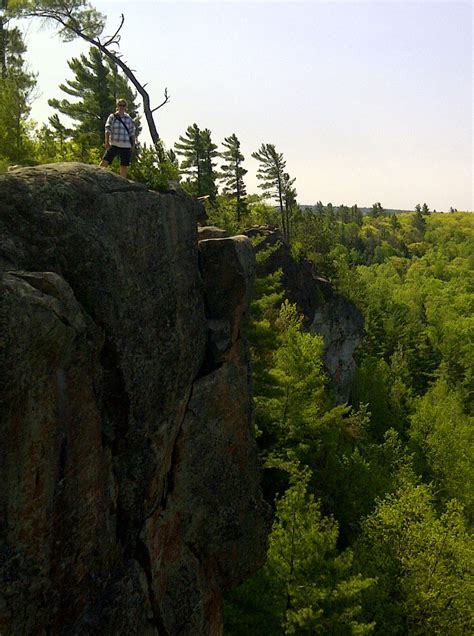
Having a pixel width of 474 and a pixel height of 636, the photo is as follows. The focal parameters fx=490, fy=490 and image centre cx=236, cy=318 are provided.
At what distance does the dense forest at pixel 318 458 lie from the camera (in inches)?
668

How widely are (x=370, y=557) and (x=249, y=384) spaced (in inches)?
535

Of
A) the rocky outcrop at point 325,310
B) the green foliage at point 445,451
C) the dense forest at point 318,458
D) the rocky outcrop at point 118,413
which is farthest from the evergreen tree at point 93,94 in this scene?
the green foliage at point 445,451

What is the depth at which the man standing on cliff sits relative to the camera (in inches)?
453

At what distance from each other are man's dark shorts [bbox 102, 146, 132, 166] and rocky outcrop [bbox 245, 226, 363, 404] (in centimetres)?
2422

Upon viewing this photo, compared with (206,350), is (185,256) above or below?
above

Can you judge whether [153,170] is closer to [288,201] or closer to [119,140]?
[119,140]

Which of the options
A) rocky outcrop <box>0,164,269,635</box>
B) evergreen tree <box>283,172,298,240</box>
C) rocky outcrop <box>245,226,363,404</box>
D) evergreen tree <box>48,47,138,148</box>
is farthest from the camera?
evergreen tree <box>283,172,298,240</box>

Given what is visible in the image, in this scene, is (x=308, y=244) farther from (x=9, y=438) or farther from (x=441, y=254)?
(x=441, y=254)

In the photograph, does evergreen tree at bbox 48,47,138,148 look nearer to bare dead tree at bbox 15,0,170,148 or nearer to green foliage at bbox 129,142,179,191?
bare dead tree at bbox 15,0,170,148

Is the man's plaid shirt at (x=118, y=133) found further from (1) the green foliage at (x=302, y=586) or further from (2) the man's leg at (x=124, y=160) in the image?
(1) the green foliage at (x=302, y=586)

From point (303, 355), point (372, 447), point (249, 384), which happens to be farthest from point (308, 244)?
point (249, 384)

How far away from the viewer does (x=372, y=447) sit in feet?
108

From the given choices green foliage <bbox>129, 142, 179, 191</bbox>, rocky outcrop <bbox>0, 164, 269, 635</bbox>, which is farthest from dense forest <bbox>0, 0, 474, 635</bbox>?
rocky outcrop <bbox>0, 164, 269, 635</bbox>

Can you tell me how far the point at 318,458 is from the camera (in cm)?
2803
